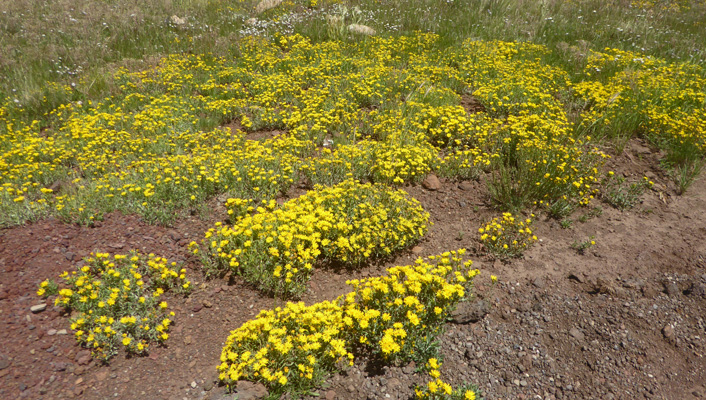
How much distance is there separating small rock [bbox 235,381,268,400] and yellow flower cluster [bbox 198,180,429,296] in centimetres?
112

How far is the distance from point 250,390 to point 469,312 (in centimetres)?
231

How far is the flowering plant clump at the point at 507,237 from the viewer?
5.12 metres

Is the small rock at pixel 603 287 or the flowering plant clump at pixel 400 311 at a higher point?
the flowering plant clump at pixel 400 311

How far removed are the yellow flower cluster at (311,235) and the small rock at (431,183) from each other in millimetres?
998

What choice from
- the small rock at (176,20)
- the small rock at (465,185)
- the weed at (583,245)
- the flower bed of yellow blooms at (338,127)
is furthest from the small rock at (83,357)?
the small rock at (176,20)

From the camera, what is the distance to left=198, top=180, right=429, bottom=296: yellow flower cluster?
457 cm

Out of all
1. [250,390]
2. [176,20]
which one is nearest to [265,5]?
[176,20]

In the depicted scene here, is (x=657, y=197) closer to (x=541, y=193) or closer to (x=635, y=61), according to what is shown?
(x=541, y=193)

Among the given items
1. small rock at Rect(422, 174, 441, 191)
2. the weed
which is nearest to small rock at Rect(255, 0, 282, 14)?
small rock at Rect(422, 174, 441, 191)

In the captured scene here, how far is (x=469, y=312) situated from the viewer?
14.0 ft

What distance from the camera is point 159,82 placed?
28.6 feet

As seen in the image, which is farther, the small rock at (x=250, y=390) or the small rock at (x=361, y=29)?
the small rock at (x=361, y=29)

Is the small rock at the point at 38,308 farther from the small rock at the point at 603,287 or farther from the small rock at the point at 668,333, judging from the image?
the small rock at the point at 668,333

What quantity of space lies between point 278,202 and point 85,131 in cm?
370
